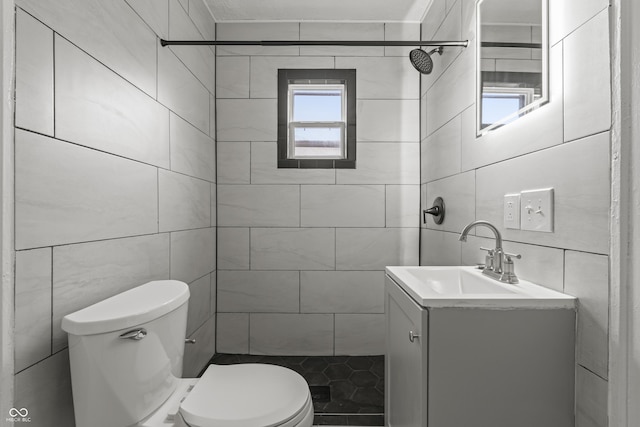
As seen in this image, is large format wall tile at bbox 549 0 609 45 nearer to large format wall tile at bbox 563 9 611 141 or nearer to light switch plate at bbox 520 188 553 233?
large format wall tile at bbox 563 9 611 141

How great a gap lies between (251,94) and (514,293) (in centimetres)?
195

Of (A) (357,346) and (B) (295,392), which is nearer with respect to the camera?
(B) (295,392)

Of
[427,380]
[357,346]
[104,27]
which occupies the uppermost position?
[104,27]

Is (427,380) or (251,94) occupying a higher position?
(251,94)

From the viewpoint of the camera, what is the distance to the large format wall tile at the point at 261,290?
2.22 m

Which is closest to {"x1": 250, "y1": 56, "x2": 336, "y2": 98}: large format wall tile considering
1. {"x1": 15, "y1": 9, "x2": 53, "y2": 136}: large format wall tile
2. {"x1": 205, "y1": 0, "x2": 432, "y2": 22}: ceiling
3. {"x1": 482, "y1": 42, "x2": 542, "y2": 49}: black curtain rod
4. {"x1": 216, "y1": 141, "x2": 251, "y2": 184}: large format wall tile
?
{"x1": 205, "y1": 0, "x2": 432, "y2": 22}: ceiling

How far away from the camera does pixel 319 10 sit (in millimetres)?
2113

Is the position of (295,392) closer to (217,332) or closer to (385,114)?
(217,332)

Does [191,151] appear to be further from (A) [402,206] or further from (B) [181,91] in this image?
(A) [402,206]

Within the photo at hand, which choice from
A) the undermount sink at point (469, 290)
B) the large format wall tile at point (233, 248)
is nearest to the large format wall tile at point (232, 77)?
the large format wall tile at point (233, 248)

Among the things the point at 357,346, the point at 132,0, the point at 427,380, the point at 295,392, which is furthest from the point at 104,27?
the point at 357,346

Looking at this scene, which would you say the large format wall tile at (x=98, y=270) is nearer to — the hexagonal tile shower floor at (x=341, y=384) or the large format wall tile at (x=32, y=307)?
the large format wall tile at (x=32, y=307)

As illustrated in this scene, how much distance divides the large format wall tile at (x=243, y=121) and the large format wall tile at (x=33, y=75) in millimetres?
1368

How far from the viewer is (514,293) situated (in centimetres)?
94
